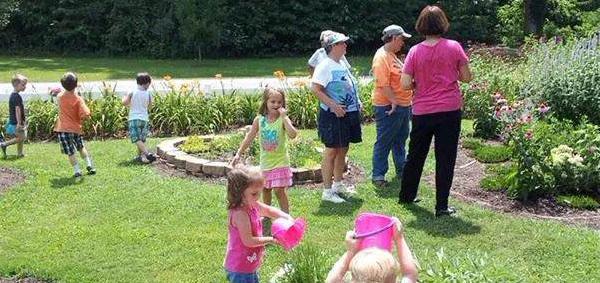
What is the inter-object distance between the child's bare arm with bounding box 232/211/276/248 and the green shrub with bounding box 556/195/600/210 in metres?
3.58

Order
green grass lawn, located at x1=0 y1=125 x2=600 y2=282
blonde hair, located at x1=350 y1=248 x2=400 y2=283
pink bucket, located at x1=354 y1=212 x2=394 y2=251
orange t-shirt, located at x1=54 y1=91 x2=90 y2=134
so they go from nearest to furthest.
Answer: blonde hair, located at x1=350 y1=248 x2=400 y2=283 → pink bucket, located at x1=354 y1=212 x2=394 y2=251 → green grass lawn, located at x1=0 y1=125 x2=600 y2=282 → orange t-shirt, located at x1=54 y1=91 x2=90 y2=134

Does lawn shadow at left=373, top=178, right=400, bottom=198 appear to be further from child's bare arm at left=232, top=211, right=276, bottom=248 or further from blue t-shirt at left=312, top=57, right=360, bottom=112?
child's bare arm at left=232, top=211, right=276, bottom=248

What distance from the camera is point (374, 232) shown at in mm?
3352

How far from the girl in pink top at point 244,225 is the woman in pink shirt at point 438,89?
2.36 metres

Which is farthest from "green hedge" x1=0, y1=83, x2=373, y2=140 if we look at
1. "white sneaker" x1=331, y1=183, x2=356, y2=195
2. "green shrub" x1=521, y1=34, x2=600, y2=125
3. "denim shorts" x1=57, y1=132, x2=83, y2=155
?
"white sneaker" x1=331, y1=183, x2=356, y2=195

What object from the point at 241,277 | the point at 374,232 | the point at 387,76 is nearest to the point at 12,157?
the point at 387,76

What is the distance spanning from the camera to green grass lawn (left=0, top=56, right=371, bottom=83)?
19469 mm

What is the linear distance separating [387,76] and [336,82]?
68 centimetres

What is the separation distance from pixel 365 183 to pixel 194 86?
4.86 meters

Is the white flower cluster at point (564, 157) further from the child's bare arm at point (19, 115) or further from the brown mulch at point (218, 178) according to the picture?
the child's bare arm at point (19, 115)

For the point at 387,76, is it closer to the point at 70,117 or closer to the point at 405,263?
the point at 70,117

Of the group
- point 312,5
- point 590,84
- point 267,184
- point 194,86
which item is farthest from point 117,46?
point 267,184

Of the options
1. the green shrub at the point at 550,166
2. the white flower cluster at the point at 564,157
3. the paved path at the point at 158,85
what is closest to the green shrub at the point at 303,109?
the paved path at the point at 158,85

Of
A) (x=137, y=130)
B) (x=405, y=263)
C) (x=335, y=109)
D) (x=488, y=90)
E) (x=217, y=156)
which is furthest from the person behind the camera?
(x=488, y=90)
